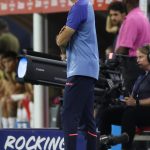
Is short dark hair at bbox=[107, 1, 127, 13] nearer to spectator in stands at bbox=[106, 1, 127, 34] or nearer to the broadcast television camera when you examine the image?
spectator in stands at bbox=[106, 1, 127, 34]

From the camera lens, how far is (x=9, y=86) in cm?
1100

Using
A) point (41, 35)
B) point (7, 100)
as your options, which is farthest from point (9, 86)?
point (41, 35)

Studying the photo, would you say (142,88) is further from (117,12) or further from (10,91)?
(10,91)

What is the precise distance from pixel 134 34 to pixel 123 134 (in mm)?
1371

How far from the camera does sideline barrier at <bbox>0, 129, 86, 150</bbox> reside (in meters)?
6.98

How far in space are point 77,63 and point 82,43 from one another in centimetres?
19

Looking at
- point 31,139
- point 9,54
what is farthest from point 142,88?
point 9,54

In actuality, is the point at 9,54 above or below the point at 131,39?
below

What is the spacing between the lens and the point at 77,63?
6.27 m

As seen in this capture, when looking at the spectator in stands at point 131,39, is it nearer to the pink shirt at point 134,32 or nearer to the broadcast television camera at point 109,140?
the pink shirt at point 134,32

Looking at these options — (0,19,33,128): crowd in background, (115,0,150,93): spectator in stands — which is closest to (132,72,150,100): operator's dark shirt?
(115,0,150,93): spectator in stands

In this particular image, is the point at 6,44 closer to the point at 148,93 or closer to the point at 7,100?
the point at 7,100

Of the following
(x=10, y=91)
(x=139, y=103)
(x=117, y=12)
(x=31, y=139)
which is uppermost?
(x=117, y=12)

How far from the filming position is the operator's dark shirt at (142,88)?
7703 millimetres
